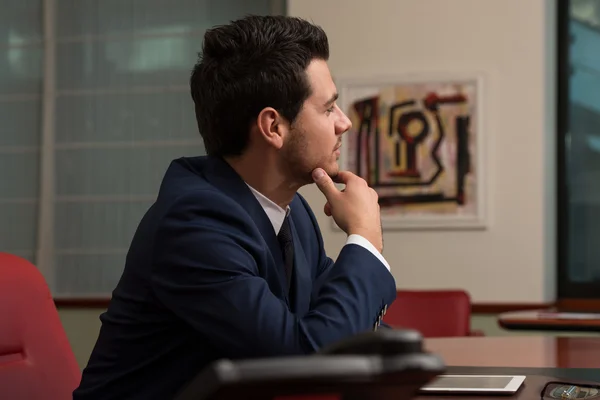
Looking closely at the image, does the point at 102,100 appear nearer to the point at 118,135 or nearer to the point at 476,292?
the point at 118,135

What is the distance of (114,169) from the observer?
5.27m

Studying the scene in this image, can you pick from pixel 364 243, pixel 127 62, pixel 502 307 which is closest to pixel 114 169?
pixel 127 62

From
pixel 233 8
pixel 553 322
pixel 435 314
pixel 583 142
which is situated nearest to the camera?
pixel 435 314

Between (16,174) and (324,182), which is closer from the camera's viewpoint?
(324,182)

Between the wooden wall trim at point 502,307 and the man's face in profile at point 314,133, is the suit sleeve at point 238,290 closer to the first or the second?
the man's face in profile at point 314,133

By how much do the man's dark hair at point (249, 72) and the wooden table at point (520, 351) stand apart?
0.62 meters

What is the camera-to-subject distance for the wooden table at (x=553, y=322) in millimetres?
3250

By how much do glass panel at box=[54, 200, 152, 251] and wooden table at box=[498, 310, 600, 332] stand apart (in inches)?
97.1

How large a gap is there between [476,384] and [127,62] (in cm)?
421

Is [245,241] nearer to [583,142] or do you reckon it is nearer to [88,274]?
[583,142]

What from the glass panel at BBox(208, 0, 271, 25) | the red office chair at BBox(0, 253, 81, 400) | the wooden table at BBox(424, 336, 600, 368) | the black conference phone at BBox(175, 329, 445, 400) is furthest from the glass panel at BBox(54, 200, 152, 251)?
the black conference phone at BBox(175, 329, 445, 400)

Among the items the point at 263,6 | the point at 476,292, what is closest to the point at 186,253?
the point at 476,292

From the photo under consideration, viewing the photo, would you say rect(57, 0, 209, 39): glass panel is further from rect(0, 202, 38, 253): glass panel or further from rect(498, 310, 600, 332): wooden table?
rect(498, 310, 600, 332): wooden table

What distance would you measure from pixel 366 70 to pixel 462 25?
54cm
